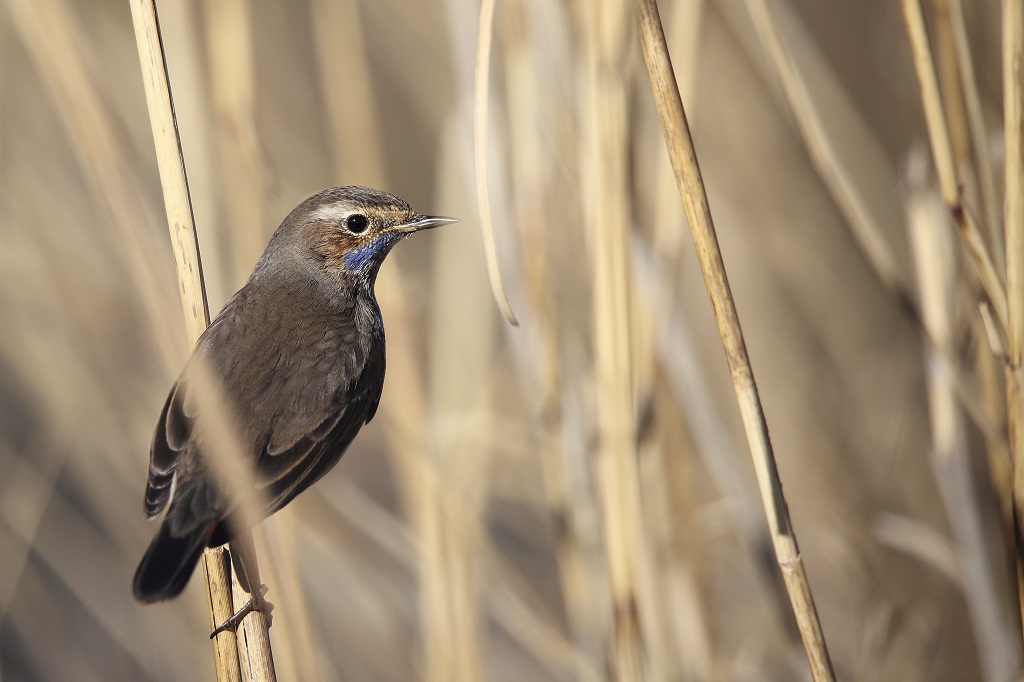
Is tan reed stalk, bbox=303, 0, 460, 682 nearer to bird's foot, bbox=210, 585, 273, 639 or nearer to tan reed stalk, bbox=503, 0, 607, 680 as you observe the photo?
tan reed stalk, bbox=503, 0, 607, 680

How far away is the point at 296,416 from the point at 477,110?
3.42ft

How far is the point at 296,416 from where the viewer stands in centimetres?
257

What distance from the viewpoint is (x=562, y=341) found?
11.1 feet

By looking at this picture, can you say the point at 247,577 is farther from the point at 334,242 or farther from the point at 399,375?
the point at 334,242

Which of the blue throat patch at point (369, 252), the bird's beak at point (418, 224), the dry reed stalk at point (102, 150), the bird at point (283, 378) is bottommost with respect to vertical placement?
the bird at point (283, 378)

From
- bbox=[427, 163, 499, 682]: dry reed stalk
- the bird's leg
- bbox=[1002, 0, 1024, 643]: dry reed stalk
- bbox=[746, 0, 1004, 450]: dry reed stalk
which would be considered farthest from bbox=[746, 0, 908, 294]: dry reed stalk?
the bird's leg

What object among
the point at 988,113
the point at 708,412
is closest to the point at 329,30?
the point at 708,412

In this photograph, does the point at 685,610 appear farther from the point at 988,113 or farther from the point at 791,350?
the point at 988,113

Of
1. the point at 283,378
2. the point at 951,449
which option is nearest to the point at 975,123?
the point at 951,449

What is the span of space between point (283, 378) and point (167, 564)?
2.11ft

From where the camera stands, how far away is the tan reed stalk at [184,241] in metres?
1.95

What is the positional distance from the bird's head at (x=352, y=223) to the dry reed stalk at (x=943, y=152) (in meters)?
1.44

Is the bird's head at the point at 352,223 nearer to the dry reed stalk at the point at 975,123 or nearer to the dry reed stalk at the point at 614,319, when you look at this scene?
the dry reed stalk at the point at 614,319

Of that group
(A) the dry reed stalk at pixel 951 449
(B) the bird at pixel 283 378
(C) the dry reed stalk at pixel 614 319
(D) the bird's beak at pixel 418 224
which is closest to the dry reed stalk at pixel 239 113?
(B) the bird at pixel 283 378
